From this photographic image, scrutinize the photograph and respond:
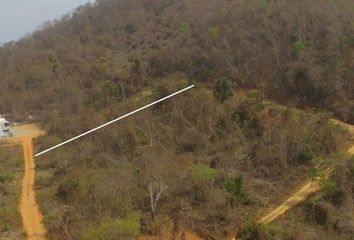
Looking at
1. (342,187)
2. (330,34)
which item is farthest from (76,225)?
Result: (330,34)

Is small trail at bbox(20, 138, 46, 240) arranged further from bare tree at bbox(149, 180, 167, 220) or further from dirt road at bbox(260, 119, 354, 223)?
dirt road at bbox(260, 119, 354, 223)

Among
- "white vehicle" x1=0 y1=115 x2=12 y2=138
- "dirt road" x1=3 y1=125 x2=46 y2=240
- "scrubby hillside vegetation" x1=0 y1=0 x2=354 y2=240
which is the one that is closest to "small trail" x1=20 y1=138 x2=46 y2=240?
"dirt road" x1=3 y1=125 x2=46 y2=240

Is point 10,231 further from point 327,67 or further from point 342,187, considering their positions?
point 327,67

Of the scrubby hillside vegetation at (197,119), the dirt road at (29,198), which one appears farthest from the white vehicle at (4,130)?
the scrubby hillside vegetation at (197,119)

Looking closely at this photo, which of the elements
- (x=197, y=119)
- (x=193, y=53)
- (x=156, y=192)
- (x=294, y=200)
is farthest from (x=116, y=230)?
(x=193, y=53)

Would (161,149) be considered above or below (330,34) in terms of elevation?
below

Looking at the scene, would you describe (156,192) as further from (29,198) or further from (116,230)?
(29,198)
